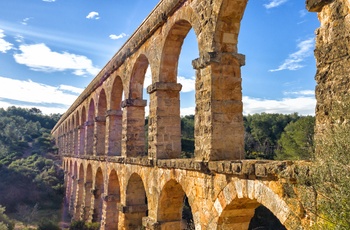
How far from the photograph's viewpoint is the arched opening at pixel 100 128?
1466cm

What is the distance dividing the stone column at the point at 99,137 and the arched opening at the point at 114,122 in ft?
7.75

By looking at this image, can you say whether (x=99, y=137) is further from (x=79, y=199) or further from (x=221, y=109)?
(x=221, y=109)

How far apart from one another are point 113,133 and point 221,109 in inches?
297

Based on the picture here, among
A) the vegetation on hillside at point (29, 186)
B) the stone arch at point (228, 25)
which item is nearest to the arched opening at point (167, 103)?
the stone arch at point (228, 25)

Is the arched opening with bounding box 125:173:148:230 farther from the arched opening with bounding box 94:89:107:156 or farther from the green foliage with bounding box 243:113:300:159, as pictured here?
the green foliage with bounding box 243:113:300:159

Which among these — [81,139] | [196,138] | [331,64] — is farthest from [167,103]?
[81,139]

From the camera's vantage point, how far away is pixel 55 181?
26.7 m

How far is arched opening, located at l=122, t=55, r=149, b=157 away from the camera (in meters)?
10.1

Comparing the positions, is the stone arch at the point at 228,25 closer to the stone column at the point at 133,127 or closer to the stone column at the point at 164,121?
the stone column at the point at 164,121

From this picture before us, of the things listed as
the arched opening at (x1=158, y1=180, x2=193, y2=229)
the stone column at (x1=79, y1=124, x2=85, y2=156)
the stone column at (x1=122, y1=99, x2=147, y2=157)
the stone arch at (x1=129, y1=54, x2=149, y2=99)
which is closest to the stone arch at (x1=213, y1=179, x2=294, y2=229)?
the arched opening at (x1=158, y1=180, x2=193, y2=229)

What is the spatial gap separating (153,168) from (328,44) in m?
5.27

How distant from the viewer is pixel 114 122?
12.5 m

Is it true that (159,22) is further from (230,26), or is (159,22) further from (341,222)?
(341,222)

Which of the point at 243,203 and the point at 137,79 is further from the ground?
the point at 137,79
